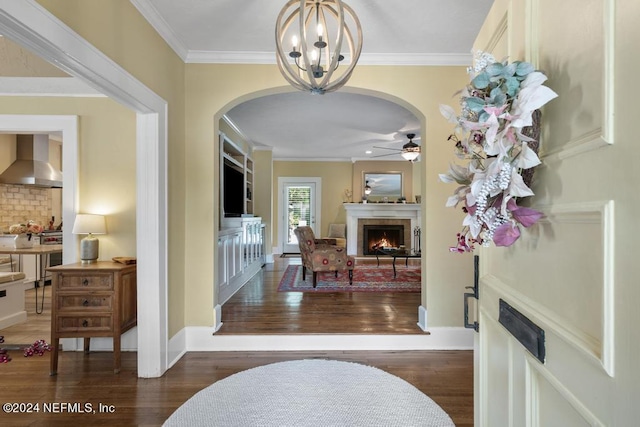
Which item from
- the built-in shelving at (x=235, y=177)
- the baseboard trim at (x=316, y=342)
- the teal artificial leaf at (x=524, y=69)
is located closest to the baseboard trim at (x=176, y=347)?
the baseboard trim at (x=316, y=342)

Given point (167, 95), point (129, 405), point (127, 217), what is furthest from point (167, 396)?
point (167, 95)

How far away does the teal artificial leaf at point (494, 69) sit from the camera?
28.6 inches

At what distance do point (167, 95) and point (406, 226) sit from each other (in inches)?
260

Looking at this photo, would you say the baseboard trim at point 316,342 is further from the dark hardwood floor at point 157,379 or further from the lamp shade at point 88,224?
the lamp shade at point 88,224

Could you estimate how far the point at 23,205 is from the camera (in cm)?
539

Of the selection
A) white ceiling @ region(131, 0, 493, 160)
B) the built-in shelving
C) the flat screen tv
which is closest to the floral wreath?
white ceiling @ region(131, 0, 493, 160)

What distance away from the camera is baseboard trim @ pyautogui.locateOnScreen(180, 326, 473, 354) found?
283cm

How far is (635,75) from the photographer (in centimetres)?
47

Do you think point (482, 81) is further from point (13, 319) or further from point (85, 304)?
point (13, 319)

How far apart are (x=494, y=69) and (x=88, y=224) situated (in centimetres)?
304

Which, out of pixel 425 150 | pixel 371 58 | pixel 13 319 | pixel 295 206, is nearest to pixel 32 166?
pixel 13 319

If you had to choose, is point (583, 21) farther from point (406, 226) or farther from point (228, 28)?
point (406, 226)

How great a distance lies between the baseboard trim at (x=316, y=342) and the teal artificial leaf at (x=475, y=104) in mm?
2519

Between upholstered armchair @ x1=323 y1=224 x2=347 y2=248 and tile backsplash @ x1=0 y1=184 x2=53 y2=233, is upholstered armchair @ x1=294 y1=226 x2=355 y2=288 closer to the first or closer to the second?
upholstered armchair @ x1=323 y1=224 x2=347 y2=248
